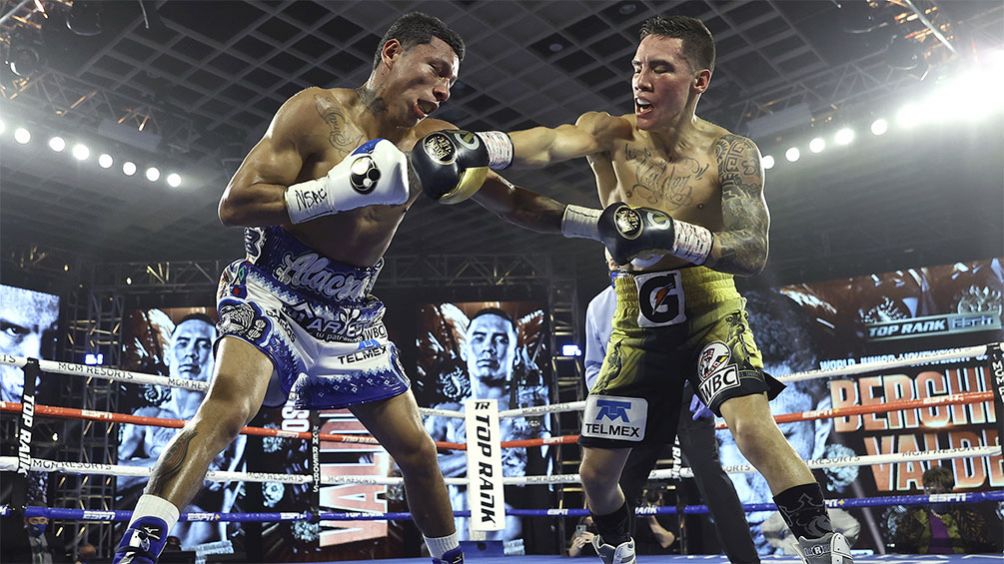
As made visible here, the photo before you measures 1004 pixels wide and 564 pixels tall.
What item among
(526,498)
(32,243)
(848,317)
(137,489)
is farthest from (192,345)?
(848,317)

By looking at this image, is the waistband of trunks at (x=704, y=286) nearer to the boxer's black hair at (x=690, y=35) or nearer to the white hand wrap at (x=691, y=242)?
the white hand wrap at (x=691, y=242)

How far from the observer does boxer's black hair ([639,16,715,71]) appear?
2299 millimetres

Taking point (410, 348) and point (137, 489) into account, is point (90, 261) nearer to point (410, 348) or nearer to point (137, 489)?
point (137, 489)

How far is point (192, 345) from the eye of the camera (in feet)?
34.1

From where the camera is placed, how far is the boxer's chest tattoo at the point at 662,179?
7.54 feet

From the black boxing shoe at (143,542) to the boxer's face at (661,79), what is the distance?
5.45 feet

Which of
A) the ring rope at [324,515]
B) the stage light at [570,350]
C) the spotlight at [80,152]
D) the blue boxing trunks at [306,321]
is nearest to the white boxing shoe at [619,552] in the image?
the ring rope at [324,515]

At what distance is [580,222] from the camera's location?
217 cm

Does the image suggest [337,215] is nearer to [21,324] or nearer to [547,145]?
[547,145]

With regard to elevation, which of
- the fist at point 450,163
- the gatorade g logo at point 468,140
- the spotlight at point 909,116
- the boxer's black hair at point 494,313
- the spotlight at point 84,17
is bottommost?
the fist at point 450,163

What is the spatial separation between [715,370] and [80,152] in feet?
26.0

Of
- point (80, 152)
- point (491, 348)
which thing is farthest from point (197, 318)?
point (491, 348)

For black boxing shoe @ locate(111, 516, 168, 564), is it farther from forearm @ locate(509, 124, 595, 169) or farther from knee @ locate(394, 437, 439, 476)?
forearm @ locate(509, 124, 595, 169)

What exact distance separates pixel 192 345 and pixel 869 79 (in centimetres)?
863
